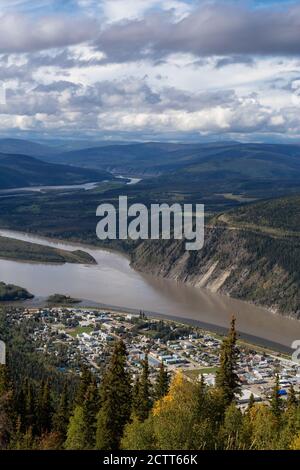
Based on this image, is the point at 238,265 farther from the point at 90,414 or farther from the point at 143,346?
the point at 90,414

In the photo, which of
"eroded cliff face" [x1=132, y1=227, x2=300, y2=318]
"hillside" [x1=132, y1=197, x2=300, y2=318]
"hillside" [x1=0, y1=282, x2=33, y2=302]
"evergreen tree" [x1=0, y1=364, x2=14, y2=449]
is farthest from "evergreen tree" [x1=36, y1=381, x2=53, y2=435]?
"hillside" [x1=0, y1=282, x2=33, y2=302]

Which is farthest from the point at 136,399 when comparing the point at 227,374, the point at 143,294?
the point at 143,294

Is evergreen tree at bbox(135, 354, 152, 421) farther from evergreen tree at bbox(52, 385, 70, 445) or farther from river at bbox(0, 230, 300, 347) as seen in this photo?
river at bbox(0, 230, 300, 347)

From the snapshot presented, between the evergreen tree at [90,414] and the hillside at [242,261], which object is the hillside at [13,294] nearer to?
the hillside at [242,261]

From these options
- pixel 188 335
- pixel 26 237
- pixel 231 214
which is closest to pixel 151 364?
pixel 188 335
